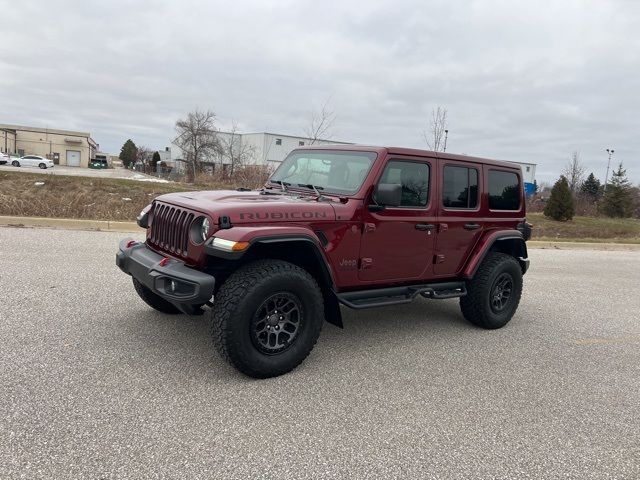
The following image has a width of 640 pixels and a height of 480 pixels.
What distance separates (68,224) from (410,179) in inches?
364

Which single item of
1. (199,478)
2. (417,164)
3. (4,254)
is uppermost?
(417,164)

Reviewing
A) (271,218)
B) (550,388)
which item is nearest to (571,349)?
(550,388)

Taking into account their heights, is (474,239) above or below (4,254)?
above

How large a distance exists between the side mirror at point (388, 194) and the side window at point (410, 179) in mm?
267

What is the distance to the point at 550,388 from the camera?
405 cm

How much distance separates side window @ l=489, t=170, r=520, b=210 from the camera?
5.58m

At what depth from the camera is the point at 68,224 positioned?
36.9ft

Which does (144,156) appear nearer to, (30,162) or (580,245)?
(30,162)

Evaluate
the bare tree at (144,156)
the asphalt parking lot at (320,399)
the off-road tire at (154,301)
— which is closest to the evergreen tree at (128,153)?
the bare tree at (144,156)

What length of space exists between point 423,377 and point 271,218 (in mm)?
1817

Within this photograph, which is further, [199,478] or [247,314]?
[247,314]

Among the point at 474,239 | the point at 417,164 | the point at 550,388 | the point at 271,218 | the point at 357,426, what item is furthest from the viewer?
the point at 474,239

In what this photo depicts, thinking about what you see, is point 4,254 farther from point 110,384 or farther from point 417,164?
point 417,164

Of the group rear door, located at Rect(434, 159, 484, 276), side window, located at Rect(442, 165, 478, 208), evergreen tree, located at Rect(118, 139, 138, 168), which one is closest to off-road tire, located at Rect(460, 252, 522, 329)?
rear door, located at Rect(434, 159, 484, 276)
